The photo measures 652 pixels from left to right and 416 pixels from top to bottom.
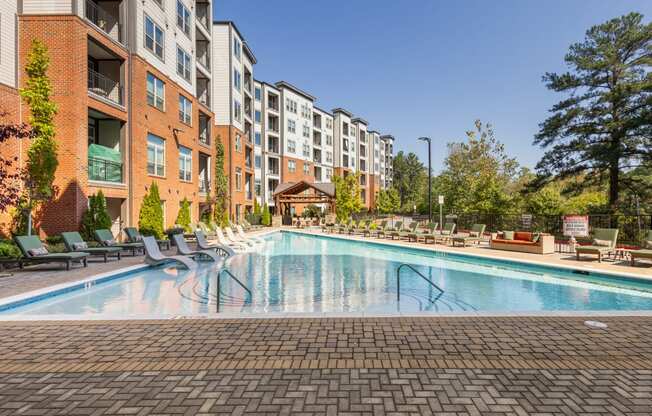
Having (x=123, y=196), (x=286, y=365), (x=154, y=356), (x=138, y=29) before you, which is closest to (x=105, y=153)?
(x=123, y=196)

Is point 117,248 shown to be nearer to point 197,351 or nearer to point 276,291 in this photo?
point 276,291

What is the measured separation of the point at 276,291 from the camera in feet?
32.7

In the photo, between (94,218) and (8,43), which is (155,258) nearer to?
(94,218)

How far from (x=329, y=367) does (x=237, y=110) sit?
35.2 m

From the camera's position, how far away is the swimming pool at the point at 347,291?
7.98 meters

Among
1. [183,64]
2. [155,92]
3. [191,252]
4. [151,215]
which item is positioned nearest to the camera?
[191,252]

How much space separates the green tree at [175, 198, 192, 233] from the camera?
924 inches

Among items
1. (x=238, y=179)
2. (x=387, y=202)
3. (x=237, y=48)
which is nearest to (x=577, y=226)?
(x=238, y=179)

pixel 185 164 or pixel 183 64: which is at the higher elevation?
pixel 183 64

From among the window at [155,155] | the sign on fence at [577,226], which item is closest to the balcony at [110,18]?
the window at [155,155]

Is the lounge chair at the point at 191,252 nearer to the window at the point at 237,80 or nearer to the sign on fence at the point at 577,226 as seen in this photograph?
the sign on fence at the point at 577,226

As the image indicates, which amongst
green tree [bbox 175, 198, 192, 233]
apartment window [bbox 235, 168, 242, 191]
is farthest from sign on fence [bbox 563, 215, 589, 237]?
apartment window [bbox 235, 168, 242, 191]

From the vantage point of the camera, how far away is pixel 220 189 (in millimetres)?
31578

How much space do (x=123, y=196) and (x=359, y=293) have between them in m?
14.6
